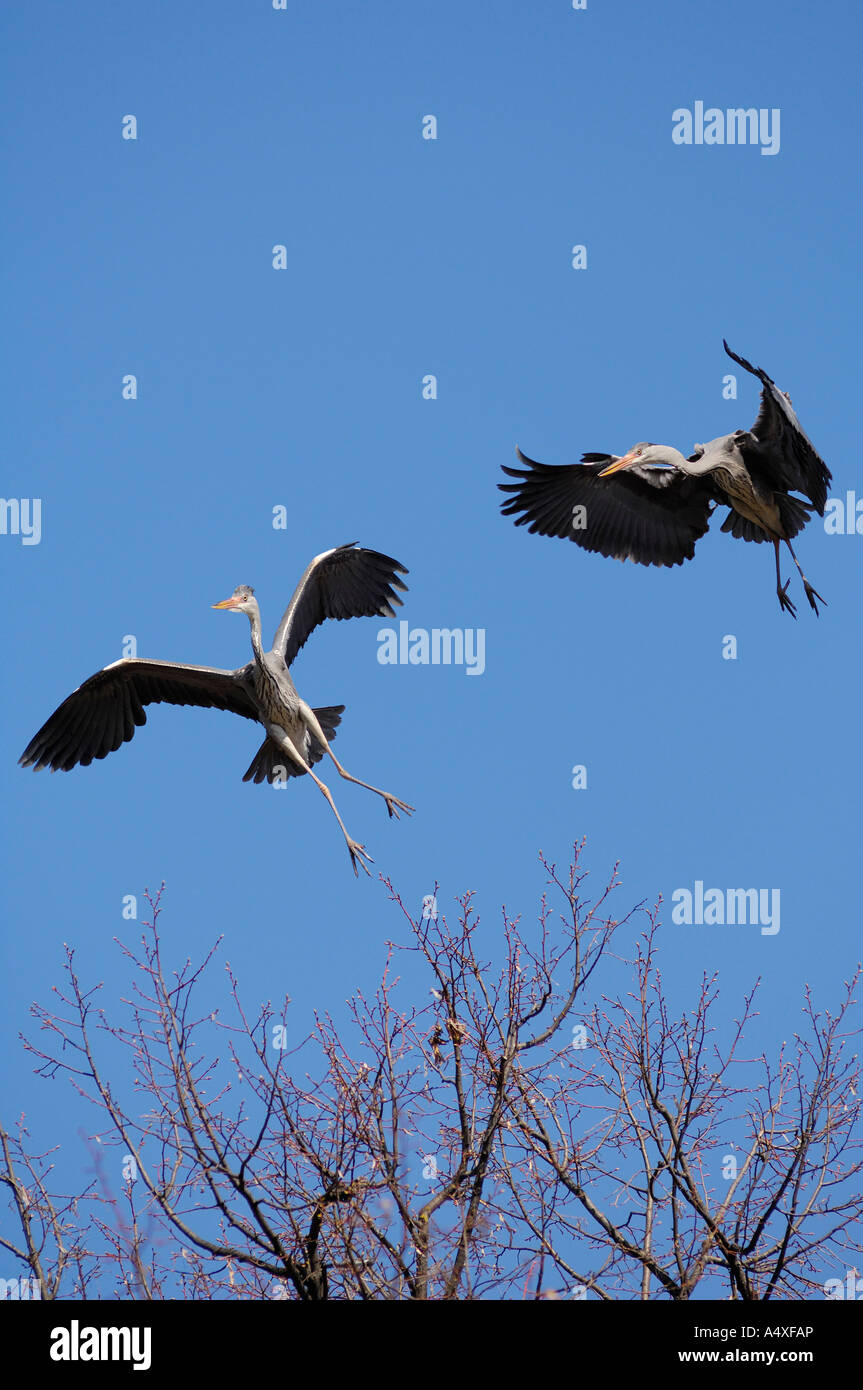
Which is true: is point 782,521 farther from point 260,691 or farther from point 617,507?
point 260,691

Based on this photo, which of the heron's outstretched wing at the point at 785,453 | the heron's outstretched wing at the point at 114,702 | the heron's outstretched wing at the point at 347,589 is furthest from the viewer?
the heron's outstretched wing at the point at 347,589

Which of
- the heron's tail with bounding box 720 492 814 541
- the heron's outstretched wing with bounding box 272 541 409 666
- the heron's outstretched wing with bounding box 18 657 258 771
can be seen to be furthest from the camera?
the heron's tail with bounding box 720 492 814 541

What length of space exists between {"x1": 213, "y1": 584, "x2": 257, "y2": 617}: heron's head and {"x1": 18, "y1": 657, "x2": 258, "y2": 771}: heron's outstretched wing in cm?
42

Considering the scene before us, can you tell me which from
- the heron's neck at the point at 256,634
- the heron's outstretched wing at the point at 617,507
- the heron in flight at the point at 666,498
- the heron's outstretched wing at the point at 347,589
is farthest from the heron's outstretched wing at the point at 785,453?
the heron's neck at the point at 256,634

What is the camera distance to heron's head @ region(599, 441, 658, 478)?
503 inches

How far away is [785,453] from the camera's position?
469 inches

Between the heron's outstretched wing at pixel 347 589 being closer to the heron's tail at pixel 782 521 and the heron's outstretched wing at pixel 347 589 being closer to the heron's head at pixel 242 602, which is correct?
the heron's head at pixel 242 602

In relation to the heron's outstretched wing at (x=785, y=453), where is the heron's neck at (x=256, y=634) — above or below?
A: below

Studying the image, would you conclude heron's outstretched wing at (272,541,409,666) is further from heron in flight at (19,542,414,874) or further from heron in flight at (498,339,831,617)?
heron in flight at (498,339,831,617)

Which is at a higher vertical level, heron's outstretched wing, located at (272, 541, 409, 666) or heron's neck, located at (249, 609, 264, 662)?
heron's outstretched wing, located at (272, 541, 409, 666)

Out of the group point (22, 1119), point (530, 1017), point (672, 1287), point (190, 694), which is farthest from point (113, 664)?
point (672, 1287)

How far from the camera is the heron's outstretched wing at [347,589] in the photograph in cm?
1205

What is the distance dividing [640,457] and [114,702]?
179 inches

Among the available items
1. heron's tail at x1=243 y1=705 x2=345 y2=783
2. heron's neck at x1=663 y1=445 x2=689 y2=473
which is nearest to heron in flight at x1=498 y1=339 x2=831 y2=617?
heron's neck at x1=663 y1=445 x2=689 y2=473
